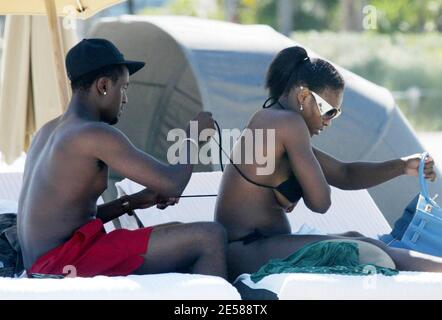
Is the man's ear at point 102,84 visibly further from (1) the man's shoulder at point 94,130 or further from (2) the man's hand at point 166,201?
(2) the man's hand at point 166,201

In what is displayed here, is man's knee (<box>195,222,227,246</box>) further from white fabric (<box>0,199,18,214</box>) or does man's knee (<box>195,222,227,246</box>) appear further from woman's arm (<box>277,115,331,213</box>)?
white fabric (<box>0,199,18,214</box>)

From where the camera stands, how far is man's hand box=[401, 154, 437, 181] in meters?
4.43

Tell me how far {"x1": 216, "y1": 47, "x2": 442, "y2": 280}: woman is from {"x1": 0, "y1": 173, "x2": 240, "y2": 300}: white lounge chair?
619mm

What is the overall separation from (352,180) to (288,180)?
1.76 feet

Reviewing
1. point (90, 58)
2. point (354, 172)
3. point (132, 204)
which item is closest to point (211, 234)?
point (132, 204)

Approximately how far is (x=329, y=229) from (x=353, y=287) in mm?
1733

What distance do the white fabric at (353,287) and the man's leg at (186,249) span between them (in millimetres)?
321

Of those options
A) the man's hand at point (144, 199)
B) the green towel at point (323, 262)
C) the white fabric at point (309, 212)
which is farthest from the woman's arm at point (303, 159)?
the white fabric at point (309, 212)

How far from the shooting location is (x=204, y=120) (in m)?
4.07

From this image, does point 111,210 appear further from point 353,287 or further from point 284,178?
point 353,287

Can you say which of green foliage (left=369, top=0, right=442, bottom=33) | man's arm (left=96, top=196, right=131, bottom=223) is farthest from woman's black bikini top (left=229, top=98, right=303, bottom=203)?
green foliage (left=369, top=0, right=442, bottom=33)

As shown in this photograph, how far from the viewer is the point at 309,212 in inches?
213

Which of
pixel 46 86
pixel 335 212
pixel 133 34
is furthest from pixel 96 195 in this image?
pixel 133 34

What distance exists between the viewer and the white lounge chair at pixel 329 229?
3594 mm
